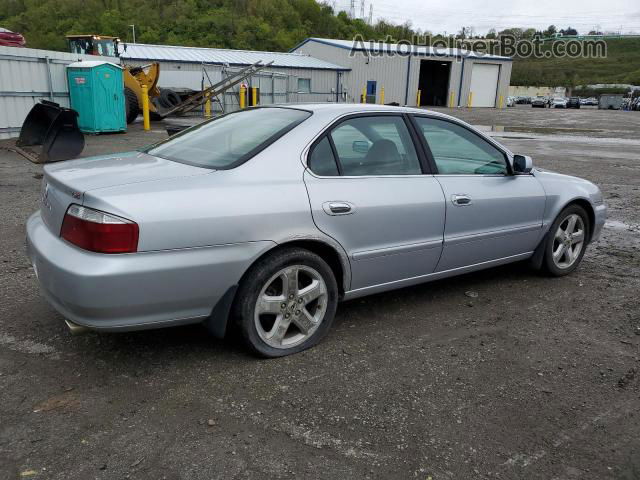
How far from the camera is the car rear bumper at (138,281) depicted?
8.50 feet

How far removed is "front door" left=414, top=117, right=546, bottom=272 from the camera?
3896 millimetres

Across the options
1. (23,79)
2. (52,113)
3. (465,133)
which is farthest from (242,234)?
(23,79)

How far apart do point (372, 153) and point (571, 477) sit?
220 cm

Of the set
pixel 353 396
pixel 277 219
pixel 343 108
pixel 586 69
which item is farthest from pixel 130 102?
pixel 586 69

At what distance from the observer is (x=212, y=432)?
8.27ft

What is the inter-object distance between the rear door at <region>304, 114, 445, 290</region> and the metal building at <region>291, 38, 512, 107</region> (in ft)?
109

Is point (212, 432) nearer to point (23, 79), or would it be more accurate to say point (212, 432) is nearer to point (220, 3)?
point (23, 79)

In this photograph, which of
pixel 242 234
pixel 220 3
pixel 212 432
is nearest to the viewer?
pixel 212 432

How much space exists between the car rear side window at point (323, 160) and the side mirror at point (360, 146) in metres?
0.21

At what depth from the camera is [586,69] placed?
421ft

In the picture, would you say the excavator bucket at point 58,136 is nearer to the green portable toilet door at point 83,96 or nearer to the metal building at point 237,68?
the green portable toilet door at point 83,96

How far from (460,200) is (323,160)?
1151 mm

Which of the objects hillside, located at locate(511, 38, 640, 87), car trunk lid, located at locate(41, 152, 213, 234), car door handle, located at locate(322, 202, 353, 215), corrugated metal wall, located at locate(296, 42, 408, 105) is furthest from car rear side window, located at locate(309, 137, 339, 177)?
hillside, located at locate(511, 38, 640, 87)

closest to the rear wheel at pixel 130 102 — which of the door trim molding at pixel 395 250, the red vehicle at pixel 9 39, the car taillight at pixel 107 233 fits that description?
the red vehicle at pixel 9 39
